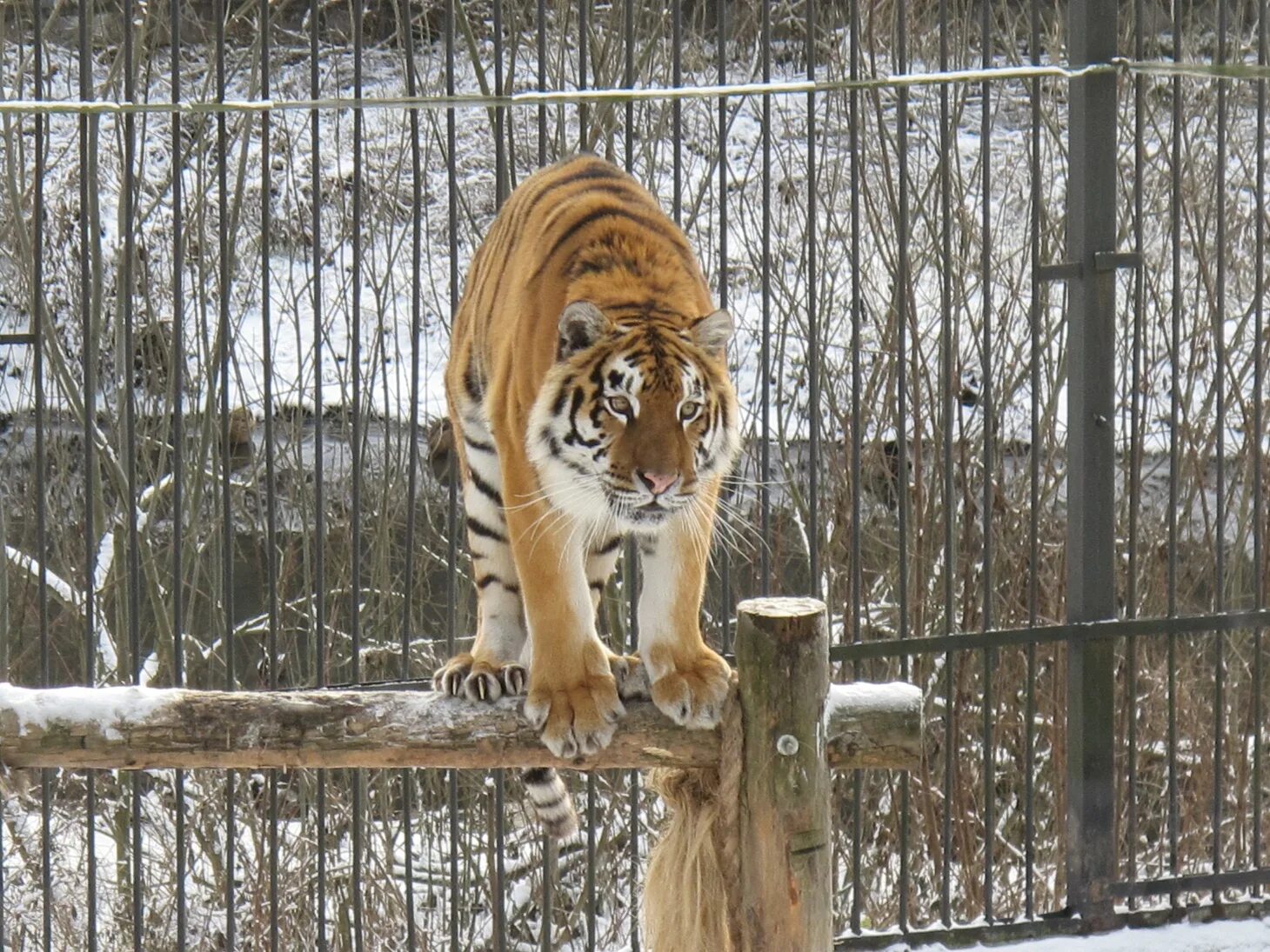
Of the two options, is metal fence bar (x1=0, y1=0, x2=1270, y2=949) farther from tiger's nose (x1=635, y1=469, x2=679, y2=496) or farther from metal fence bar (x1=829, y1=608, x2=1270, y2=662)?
tiger's nose (x1=635, y1=469, x2=679, y2=496)

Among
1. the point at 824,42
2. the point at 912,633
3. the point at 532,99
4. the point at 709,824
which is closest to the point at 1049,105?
the point at 824,42

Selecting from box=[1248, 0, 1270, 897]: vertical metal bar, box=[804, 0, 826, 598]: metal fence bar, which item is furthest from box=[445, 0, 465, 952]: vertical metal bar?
box=[1248, 0, 1270, 897]: vertical metal bar

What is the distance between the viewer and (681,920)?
265 cm

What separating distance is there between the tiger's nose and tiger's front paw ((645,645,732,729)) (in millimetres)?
281

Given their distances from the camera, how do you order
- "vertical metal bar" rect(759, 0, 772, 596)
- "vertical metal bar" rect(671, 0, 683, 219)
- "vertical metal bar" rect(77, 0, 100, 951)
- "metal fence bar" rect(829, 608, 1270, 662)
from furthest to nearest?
1. "metal fence bar" rect(829, 608, 1270, 662)
2. "vertical metal bar" rect(759, 0, 772, 596)
3. "vertical metal bar" rect(671, 0, 683, 219)
4. "vertical metal bar" rect(77, 0, 100, 951)

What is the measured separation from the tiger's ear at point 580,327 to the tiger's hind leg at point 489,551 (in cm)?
42

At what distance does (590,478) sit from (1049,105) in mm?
4701

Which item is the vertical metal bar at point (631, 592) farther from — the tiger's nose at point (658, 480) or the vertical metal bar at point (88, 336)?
the vertical metal bar at point (88, 336)

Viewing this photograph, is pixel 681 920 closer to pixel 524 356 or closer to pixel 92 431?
pixel 524 356

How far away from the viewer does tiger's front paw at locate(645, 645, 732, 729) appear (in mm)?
2689

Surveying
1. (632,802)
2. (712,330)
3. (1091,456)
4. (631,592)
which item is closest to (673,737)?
(712,330)

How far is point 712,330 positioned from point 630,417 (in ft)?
0.70

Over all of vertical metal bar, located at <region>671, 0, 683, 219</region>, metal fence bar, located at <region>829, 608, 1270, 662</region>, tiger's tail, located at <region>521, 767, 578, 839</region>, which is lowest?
tiger's tail, located at <region>521, 767, 578, 839</region>

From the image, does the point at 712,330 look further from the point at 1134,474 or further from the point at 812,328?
the point at 1134,474
